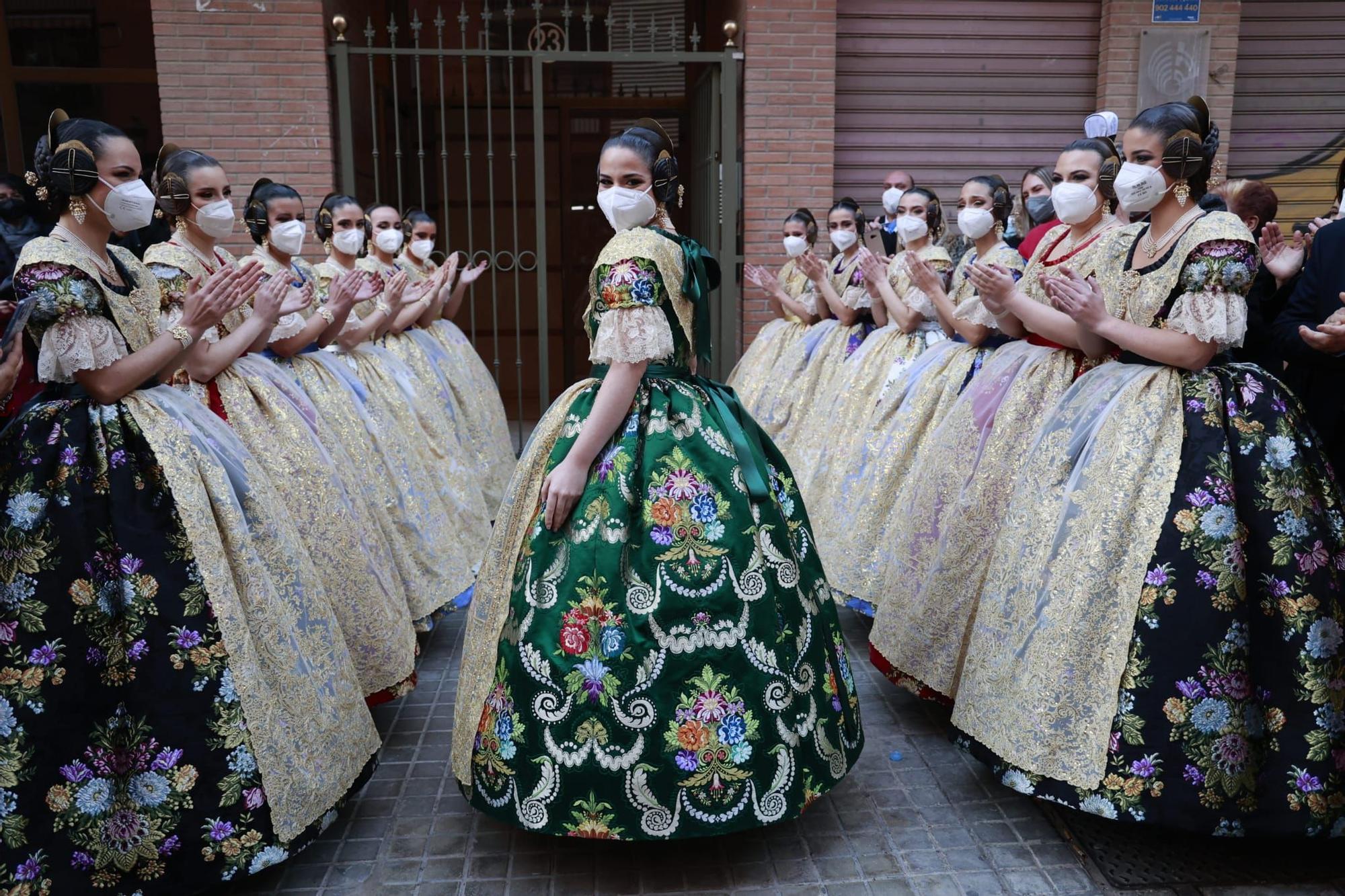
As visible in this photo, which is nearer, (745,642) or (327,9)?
(745,642)

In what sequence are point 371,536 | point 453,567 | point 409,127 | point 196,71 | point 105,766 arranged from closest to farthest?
point 105,766 → point 371,536 → point 453,567 → point 196,71 → point 409,127

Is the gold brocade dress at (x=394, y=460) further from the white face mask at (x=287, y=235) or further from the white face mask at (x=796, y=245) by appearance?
the white face mask at (x=796, y=245)

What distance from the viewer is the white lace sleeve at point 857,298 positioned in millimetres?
5809

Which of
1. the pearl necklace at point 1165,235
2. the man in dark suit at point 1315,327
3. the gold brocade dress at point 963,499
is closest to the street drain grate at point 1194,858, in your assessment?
the gold brocade dress at point 963,499

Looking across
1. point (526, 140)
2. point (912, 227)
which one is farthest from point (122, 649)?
point (526, 140)

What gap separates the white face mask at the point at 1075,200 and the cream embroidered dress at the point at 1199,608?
61 cm

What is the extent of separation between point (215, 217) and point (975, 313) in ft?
9.93

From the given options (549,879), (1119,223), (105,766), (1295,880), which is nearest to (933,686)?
(1295,880)

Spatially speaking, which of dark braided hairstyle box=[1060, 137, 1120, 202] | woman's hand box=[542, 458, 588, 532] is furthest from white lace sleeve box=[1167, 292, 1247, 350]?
woman's hand box=[542, 458, 588, 532]

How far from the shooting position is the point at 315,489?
337 cm

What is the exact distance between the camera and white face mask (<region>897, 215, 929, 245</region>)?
4.99 meters

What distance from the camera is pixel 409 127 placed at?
9.30 metres

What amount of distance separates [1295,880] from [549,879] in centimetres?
206

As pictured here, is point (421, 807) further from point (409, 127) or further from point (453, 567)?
point (409, 127)
